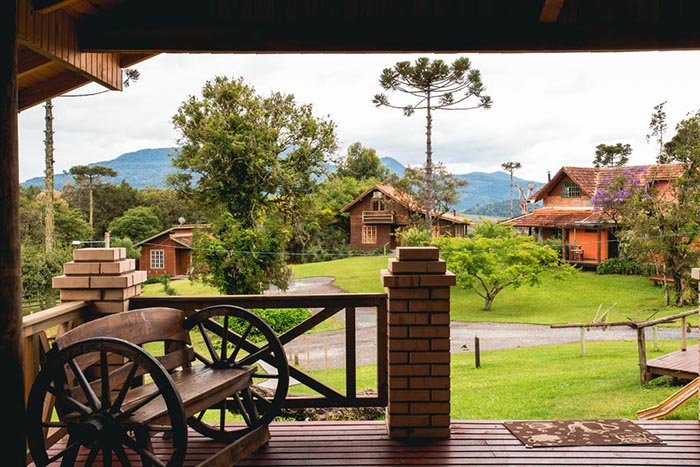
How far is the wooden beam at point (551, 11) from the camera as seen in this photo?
114 inches

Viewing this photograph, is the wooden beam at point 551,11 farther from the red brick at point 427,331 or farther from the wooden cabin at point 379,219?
the wooden cabin at point 379,219

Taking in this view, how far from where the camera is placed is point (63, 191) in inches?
1257

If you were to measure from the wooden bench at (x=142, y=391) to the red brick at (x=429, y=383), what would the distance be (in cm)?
72

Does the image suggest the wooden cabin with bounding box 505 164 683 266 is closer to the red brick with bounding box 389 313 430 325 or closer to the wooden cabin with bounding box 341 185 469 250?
the wooden cabin with bounding box 341 185 469 250

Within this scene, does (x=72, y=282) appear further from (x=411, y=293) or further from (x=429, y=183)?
(x=429, y=183)

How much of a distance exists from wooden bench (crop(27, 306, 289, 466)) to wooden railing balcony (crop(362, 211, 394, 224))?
28.0m

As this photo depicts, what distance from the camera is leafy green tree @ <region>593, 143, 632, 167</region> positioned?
33.4 m

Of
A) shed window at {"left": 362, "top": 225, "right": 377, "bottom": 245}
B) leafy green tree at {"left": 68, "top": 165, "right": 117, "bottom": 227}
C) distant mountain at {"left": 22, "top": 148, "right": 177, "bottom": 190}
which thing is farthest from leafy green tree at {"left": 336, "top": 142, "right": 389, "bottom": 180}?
leafy green tree at {"left": 68, "top": 165, "right": 117, "bottom": 227}

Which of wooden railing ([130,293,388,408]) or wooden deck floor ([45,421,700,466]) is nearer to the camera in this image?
wooden deck floor ([45,421,700,466])

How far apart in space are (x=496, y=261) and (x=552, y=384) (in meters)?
10.2

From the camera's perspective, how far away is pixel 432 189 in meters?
26.9

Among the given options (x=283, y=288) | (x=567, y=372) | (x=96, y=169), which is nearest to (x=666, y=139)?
(x=283, y=288)

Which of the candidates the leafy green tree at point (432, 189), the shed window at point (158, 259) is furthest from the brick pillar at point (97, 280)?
the shed window at point (158, 259)

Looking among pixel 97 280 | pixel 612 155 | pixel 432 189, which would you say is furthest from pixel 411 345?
pixel 612 155
